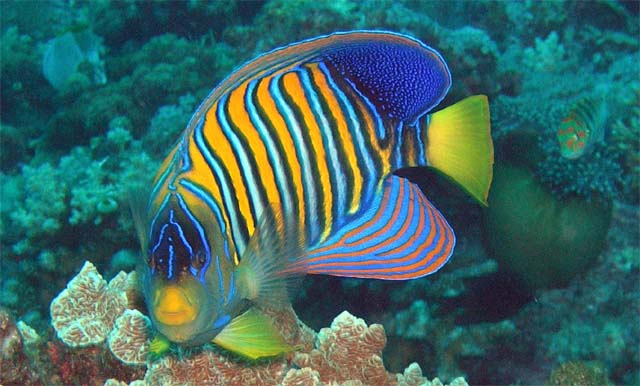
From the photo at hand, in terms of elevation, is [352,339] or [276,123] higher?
[276,123]

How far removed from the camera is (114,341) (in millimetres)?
2244

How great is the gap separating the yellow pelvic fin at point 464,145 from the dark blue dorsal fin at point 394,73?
9 cm

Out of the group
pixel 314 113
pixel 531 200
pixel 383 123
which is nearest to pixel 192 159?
pixel 314 113

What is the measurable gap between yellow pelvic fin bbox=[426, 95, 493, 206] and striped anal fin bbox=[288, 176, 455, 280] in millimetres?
148

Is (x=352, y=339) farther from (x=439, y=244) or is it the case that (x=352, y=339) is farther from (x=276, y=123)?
(x=276, y=123)

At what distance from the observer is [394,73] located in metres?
1.61

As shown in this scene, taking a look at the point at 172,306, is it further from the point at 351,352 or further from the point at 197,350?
the point at 351,352

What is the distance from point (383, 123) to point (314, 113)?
0.23 metres

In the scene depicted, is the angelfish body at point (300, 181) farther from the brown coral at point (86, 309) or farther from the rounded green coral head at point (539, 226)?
the rounded green coral head at point (539, 226)

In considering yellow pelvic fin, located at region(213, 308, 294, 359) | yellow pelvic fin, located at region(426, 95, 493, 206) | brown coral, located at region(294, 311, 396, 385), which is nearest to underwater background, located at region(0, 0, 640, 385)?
brown coral, located at region(294, 311, 396, 385)

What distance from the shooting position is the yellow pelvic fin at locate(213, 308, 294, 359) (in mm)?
1351

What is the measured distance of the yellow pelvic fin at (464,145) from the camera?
61.4 inches

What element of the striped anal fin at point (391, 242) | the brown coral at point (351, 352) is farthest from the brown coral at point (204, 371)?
the striped anal fin at point (391, 242)

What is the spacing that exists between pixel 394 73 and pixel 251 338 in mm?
832
